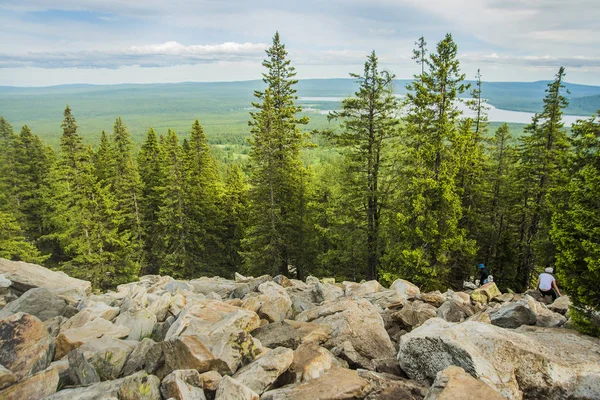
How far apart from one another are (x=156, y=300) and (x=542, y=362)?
9.71m

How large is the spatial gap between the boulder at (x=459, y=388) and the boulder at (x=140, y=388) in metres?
4.41

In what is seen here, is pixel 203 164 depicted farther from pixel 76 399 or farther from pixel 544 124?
pixel 76 399

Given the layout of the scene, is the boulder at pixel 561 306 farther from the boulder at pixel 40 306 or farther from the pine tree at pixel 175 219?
the pine tree at pixel 175 219

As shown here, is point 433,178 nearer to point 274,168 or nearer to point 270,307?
point 274,168

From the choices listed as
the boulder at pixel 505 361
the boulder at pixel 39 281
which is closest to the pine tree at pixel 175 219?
the boulder at pixel 39 281

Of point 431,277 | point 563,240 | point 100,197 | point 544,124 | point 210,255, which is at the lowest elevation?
point 210,255

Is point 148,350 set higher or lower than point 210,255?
higher

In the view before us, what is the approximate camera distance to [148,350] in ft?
24.5

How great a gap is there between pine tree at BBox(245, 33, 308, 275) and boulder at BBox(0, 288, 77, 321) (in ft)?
53.2

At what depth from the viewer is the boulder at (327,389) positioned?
19.3 ft

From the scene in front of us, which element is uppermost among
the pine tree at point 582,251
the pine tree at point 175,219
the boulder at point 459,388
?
the pine tree at point 582,251

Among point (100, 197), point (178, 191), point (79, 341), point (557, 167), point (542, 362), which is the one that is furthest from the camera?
point (178, 191)

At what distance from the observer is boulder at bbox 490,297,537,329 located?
9547mm

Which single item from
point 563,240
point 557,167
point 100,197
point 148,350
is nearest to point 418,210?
point 563,240
